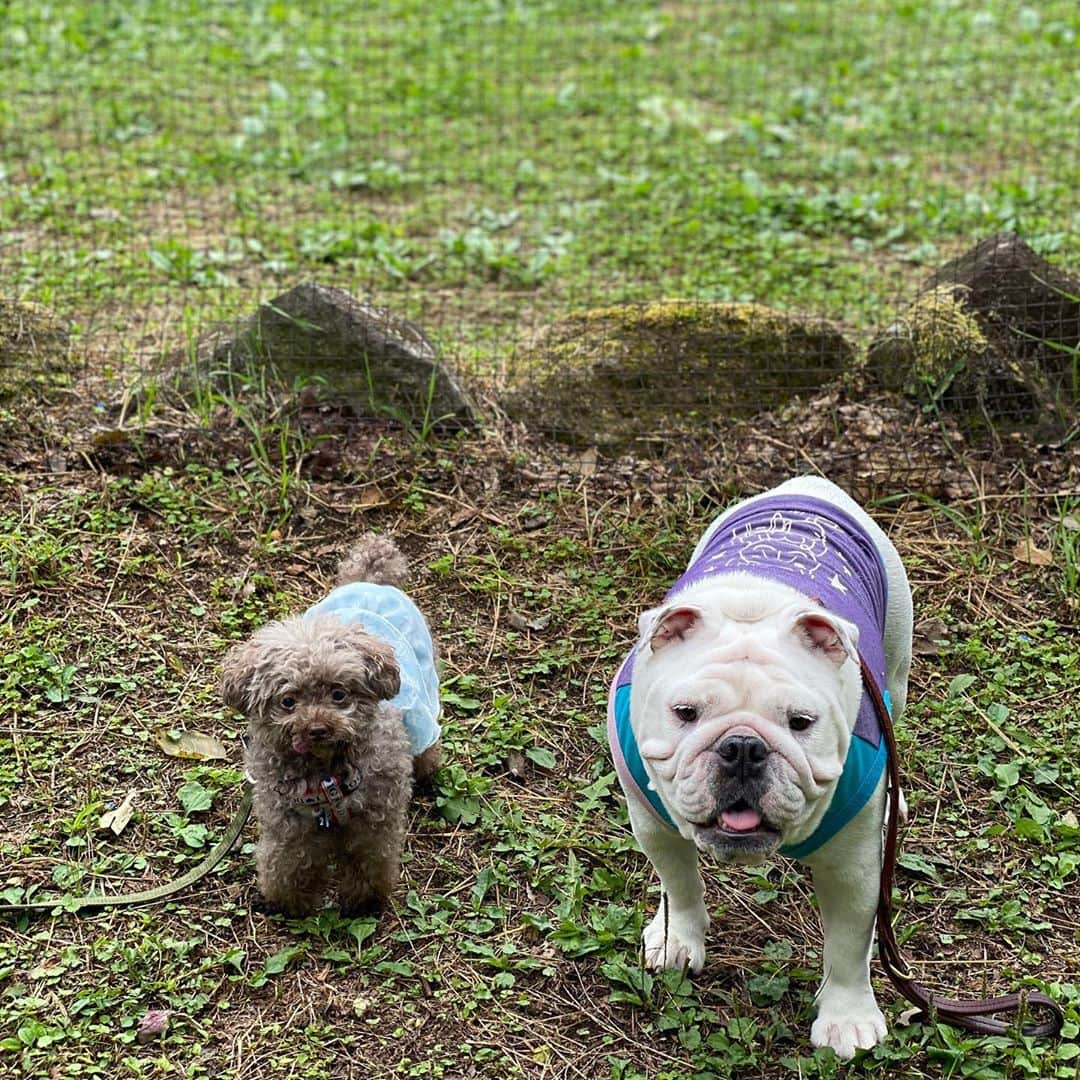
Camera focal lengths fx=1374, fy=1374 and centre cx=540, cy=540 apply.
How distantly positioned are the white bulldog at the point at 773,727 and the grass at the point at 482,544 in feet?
0.80

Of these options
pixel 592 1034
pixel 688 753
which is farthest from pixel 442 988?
pixel 688 753

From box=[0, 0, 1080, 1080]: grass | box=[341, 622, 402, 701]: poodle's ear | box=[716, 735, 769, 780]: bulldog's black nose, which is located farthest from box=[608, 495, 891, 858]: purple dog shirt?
box=[0, 0, 1080, 1080]: grass

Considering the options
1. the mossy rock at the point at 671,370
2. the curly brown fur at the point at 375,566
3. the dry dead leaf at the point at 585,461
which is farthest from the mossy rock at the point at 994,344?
the curly brown fur at the point at 375,566

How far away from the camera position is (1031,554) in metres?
5.31

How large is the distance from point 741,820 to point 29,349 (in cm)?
426

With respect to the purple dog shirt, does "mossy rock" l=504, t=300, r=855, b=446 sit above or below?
below

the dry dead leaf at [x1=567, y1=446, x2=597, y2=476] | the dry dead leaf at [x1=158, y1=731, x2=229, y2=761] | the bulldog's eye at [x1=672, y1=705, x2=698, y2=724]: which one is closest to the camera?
the bulldog's eye at [x1=672, y1=705, x2=698, y2=724]

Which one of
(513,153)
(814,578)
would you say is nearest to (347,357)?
(814,578)

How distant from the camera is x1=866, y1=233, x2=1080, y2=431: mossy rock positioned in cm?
582

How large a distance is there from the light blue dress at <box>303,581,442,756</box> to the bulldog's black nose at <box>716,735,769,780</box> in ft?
4.35

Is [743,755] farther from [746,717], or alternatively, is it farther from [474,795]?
[474,795]

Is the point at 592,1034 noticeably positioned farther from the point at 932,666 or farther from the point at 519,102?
the point at 519,102

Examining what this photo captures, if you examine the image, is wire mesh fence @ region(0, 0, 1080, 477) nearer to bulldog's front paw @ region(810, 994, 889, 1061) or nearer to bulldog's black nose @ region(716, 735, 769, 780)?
bulldog's front paw @ region(810, 994, 889, 1061)

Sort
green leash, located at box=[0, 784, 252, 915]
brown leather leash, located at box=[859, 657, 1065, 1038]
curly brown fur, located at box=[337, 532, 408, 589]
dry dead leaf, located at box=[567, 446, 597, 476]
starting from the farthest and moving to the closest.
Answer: dry dead leaf, located at box=[567, 446, 597, 476], curly brown fur, located at box=[337, 532, 408, 589], green leash, located at box=[0, 784, 252, 915], brown leather leash, located at box=[859, 657, 1065, 1038]
